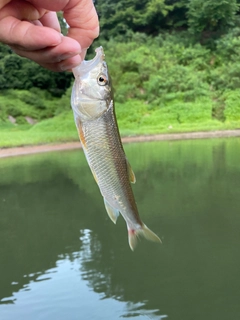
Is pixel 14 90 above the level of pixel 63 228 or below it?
below

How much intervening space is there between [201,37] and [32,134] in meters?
12.1

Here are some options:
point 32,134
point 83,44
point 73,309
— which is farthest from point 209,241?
point 32,134

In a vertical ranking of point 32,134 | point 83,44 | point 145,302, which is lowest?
point 32,134

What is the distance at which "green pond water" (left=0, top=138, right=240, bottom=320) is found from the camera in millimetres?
4828

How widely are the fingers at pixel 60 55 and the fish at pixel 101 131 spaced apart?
0.27ft

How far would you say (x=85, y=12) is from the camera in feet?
4.24

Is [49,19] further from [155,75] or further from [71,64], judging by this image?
[155,75]

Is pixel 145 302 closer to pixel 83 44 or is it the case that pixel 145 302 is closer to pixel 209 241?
pixel 209 241

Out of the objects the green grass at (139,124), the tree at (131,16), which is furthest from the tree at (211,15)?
the green grass at (139,124)

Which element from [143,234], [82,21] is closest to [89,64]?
[82,21]

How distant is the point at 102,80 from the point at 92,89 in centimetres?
5

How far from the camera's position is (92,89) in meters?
1.48

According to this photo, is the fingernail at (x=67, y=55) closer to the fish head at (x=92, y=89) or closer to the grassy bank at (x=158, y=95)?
the fish head at (x=92, y=89)

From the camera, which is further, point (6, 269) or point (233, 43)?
point (233, 43)
